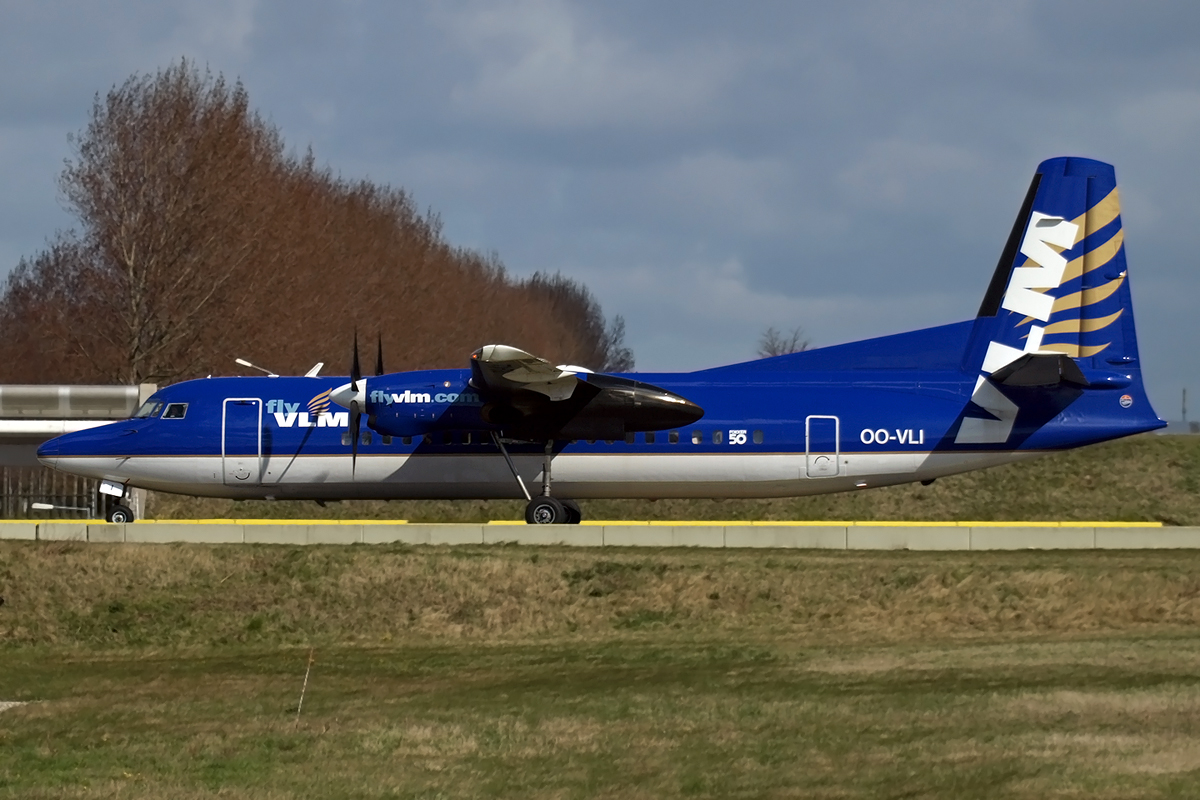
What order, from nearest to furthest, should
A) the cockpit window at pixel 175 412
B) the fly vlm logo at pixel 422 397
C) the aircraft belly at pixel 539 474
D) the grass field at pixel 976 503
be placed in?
the fly vlm logo at pixel 422 397 < the aircraft belly at pixel 539 474 < the cockpit window at pixel 175 412 < the grass field at pixel 976 503

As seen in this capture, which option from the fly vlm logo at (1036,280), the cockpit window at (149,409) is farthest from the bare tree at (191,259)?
the fly vlm logo at (1036,280)

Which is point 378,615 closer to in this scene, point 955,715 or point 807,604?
point 807,604

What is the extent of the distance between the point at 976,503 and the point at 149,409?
78.0 ft

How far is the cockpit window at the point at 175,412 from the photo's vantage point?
1222 inches

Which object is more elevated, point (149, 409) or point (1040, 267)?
point (1040, 267)

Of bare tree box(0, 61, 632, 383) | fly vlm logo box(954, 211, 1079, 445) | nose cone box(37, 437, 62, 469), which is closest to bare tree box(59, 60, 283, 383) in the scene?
Result: bare tree box(0, 61, 632, 383)

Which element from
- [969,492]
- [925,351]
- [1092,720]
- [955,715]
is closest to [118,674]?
[955,715]

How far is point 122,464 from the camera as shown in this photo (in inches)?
1220

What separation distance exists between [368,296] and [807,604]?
1777 inches

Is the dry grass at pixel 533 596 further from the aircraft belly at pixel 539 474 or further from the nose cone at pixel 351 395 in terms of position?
the nose cone at pixel 351 395

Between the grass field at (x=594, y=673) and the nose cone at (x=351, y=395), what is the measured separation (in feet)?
11.6

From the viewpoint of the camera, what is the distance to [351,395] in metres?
29.3

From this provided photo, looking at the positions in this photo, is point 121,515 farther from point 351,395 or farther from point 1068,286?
point 1068,286

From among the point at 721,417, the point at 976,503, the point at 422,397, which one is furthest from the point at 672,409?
the point at 976,503
